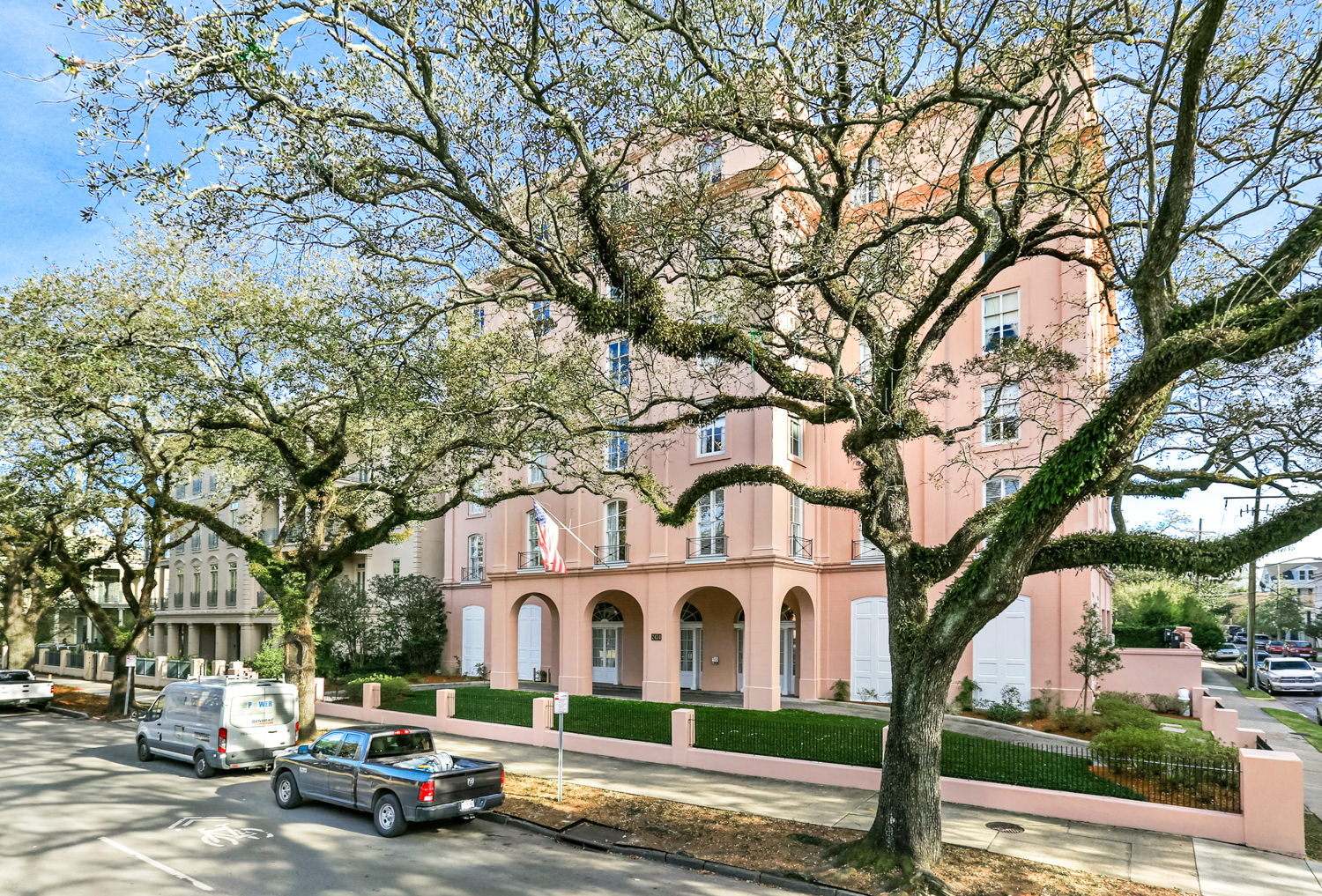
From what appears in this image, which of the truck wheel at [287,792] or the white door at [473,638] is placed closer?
the truck wheel at [287,792]

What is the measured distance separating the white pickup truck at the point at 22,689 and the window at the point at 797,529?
25.0 metres

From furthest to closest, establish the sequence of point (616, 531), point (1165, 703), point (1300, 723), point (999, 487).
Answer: point (616, 531) < point (1300, 723) < point (999, 487) < point (1165, 703)

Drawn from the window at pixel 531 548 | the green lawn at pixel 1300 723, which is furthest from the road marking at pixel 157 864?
the green lawn at pixel 1300 723

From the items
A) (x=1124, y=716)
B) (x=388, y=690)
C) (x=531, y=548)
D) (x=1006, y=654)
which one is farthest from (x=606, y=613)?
(x=1124, y=716)

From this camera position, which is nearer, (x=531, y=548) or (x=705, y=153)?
(x=705, y=153)

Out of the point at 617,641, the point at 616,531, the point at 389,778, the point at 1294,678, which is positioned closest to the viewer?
the point at 389,778

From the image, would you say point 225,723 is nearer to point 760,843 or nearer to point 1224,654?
point 760,843

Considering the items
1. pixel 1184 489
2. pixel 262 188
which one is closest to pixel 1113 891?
pixel 1184 489

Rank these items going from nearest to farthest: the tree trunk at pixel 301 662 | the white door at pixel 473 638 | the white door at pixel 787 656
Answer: the tree trunk at pixel 301 662, the white door at pixel 787 656, the white door at pixel 473 638

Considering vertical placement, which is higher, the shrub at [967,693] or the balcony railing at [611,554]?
the balcony railing at [611,554]

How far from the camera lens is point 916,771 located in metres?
10.1

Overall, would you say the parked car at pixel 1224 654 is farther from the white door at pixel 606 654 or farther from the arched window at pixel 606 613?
the arched window at pixel 606 613

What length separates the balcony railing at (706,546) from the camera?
2589 centimetres

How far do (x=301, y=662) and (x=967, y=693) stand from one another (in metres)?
17.5
